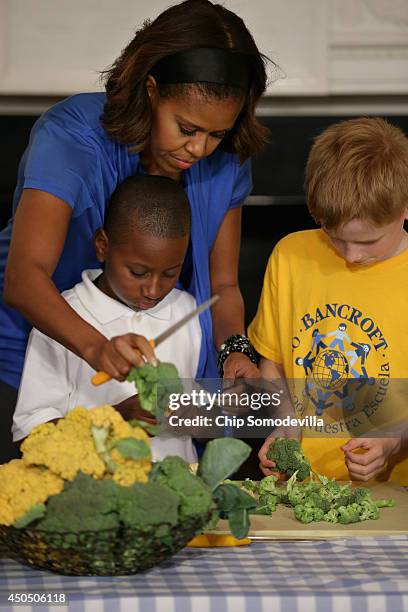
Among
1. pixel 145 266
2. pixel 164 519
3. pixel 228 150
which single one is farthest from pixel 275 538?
pixel 228 150

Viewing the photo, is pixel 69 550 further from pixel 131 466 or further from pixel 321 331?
pixel 321 331

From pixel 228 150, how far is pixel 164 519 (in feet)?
3.48

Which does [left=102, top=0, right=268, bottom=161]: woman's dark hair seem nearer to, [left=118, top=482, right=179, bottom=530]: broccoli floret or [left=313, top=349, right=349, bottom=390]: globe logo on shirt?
[left=313, top=349, right=349, bottom=390]: globe logo on shirt

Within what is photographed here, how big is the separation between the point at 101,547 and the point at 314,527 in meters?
0.45

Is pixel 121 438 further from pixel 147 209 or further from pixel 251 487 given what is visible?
pixel 147 209


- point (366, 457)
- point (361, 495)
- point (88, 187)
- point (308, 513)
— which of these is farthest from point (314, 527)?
point (88, 187)

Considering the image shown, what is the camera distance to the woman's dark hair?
6.42 ft

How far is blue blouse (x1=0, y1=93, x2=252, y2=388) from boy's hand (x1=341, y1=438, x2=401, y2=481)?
1.42ft

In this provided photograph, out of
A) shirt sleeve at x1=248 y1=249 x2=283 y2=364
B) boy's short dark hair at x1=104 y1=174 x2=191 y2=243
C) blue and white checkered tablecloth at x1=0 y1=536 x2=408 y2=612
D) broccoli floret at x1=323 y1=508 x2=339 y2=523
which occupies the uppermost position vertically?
boy's short dark hair at x1=104 y1=174 x2=191 y2=243

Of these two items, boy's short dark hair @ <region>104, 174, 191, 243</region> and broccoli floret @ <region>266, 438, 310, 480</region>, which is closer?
broccoli floret @ <region>266, 438, 310, 480</region>

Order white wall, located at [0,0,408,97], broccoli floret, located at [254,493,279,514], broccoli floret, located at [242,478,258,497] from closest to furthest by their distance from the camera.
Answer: broccoli floret, located at [254,493,279,514]
broccoli floret, located at [242,478,258,497]
white wall, located at [0,0,408,97]

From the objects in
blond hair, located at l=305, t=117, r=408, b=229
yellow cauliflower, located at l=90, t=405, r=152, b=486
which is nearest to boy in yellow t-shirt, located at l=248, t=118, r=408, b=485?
blond hair, located at l=305, t=117, r=408, b=229

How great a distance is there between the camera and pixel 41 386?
80.5 inches

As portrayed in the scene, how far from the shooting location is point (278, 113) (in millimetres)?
3607
